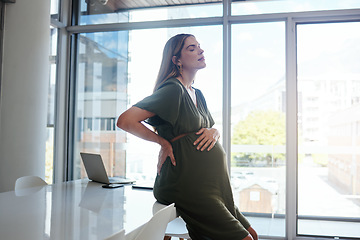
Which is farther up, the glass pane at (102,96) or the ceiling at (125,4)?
the ceiling at (125,4)

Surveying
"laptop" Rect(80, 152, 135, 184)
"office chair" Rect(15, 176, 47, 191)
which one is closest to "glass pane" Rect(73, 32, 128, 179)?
"laptop" Rect(80, 152, 135, 184)

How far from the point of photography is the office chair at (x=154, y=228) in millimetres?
1298

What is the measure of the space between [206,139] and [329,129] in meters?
2.38

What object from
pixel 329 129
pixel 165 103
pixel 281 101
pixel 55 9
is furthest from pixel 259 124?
pixel 55 9

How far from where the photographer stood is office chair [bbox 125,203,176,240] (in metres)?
1.30

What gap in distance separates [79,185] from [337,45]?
109 inches

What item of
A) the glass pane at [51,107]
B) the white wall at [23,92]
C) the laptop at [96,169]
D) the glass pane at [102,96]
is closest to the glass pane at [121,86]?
the glass pane at [102,96]

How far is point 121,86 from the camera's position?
13.5 ft

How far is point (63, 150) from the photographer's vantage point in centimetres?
429

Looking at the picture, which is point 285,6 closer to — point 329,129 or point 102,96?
point 329,129

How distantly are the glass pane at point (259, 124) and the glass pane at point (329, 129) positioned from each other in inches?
7.8

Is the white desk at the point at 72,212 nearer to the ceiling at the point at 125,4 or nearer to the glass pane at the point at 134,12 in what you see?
the glass pane at the point at 134,12

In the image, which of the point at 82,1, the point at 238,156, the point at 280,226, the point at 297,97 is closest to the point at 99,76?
the point at 82,1

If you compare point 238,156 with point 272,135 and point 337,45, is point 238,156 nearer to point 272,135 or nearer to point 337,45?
point 272,135
